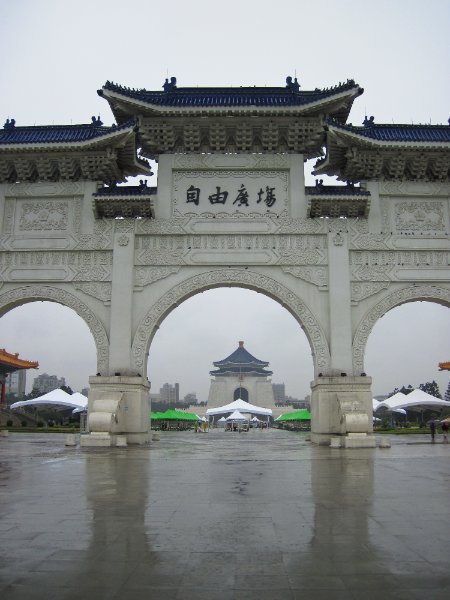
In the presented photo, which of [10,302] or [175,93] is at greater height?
[175,93]

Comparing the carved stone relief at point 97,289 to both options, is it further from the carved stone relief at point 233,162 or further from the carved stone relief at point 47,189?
the carved stone relief at point 233,162

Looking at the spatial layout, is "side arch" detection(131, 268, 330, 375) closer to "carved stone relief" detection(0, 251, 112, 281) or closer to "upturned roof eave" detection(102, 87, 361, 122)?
"carved stone relief" detection(0, 251, 112, 281)

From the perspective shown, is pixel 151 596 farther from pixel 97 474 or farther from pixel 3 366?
pixel 3 366

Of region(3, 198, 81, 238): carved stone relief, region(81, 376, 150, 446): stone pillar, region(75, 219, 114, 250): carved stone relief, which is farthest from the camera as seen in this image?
region(3, 198, 81, 238): carved stone relief

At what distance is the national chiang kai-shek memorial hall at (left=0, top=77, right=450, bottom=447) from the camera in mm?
14477

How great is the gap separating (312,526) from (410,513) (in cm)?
97

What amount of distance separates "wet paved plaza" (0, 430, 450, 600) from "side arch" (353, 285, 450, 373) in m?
7.44

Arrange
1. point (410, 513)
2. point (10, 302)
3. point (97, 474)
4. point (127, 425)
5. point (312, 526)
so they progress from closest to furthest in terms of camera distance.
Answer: point (312, 526), point (410, 513), point (97, 474), point (127, 425), point (10, 302)

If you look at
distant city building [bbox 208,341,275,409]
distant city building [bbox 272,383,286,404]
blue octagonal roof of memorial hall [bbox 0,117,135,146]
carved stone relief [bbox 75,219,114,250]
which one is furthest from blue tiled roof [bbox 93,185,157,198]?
distant city building [bbox 272,383,286,404]

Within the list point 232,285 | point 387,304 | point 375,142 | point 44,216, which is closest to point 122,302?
point 232,285

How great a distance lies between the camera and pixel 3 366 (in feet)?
108

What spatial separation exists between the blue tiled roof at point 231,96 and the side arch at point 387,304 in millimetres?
5404

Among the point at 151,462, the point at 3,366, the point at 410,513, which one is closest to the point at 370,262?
the point at 151,462

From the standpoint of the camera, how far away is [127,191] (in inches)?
592
